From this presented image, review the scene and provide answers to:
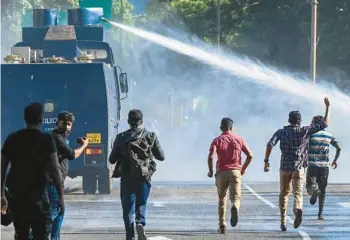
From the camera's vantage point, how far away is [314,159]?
16.2 metres

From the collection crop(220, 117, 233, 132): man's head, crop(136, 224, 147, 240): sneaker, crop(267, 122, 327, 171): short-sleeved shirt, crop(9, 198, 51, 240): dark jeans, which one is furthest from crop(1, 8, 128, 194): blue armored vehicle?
crop(9, 198, 51, 240): dark jeans

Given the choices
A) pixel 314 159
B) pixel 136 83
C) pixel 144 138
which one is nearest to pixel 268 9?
pixel 136 83

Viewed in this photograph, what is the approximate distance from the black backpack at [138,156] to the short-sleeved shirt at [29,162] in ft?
10.9

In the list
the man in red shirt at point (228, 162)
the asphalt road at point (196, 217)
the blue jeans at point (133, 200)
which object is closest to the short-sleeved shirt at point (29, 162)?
the blue jeans at point (133, 200)

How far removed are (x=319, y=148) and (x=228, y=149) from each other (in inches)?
85.9

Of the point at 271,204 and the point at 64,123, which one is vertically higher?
the point at 64,123

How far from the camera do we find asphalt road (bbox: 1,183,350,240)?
14250 millimetres

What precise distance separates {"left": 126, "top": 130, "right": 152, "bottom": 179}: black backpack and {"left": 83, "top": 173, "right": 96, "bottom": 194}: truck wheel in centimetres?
1002

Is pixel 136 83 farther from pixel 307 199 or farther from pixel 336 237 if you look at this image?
pixel 336 237

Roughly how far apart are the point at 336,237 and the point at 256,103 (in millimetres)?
41526

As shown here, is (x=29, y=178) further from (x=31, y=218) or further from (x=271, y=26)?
(x=271, y=26)

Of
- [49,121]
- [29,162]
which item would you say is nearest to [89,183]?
[49,121]

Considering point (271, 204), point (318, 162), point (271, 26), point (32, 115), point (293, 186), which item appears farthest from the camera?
point (271, 26)

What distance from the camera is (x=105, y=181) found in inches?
886
